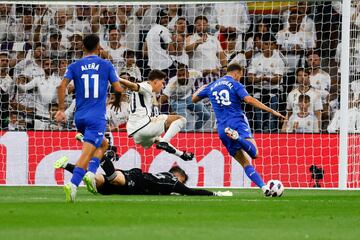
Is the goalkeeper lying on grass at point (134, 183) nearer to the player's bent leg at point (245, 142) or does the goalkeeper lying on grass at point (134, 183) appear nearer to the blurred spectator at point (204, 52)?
the player's bent leg at point (245, 142)

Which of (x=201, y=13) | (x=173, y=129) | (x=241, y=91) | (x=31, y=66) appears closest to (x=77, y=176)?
(x=241, y=91)

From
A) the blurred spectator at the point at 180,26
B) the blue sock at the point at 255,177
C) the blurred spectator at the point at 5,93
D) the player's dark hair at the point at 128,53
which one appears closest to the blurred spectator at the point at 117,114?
the player's dark hair at the point at 128,53

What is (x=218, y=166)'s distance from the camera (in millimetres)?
18906

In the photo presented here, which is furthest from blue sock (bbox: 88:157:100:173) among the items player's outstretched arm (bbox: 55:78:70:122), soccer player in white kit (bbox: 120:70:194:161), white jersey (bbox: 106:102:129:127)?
white jersey (bbox: 106:102:129:127)

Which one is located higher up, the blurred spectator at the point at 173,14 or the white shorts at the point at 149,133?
the blurred spectator at the point at 173,14

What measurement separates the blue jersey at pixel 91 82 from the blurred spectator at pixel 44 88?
7.27 m

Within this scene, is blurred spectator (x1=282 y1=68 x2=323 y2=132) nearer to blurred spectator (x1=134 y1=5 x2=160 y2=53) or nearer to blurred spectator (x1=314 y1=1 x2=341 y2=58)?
blurred spectator (x1=314 y1=1 x2=341 y2=58)

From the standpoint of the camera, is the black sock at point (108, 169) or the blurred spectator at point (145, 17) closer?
the black sock at point (108, 169)

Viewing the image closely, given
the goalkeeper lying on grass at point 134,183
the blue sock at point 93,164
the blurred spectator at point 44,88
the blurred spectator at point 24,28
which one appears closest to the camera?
the blue sock at point 93,164

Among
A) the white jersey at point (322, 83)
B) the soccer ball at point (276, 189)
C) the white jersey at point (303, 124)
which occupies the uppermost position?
the white jersey at point (322, 83)

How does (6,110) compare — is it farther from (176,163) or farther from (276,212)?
(276,212)

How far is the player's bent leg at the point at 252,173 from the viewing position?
14484mm

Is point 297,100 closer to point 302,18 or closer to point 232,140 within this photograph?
point 302,18

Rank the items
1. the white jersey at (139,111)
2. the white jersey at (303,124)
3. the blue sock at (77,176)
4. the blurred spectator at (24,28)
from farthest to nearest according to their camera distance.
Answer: the blurred spectator at (24,28) → the white jersey at (303,124) → the white jersey at (139,111) → the blue sock at (77,176)
